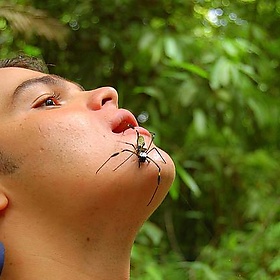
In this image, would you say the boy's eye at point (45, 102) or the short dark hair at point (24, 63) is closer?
the boy's eye at point (45, 102)

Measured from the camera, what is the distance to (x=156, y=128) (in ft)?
6.64

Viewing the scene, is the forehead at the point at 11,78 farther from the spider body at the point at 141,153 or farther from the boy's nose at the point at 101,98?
the spider body at the point at 141,153

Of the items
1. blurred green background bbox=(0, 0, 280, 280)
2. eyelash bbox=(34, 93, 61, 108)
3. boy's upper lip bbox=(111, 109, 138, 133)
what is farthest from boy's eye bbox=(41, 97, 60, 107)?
blurred green background bbox=(0, 0, 280, 280)

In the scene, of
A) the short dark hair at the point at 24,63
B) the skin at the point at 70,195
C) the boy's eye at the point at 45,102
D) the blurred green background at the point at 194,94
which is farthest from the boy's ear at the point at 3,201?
the blurred green background at the point at 194,94

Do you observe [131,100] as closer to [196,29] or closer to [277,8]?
[196,29]

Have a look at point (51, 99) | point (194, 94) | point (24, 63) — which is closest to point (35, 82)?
point (51, 99)

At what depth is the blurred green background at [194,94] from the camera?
1843 mm

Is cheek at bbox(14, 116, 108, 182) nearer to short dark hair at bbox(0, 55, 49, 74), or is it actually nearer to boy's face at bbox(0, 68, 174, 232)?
boy's face at bbox(0, 68, 174, 232)

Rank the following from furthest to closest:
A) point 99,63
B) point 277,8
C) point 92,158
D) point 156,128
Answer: point 277,8, point 99,63, point 156,128, point 92,158

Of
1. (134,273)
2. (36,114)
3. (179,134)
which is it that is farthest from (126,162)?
(179,134)

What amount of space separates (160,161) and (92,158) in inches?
4.3

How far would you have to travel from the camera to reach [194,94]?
193 cm

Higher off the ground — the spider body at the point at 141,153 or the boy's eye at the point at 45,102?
the boy's eye at the point at 45,102

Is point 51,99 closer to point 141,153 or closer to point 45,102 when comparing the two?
point 45,102
